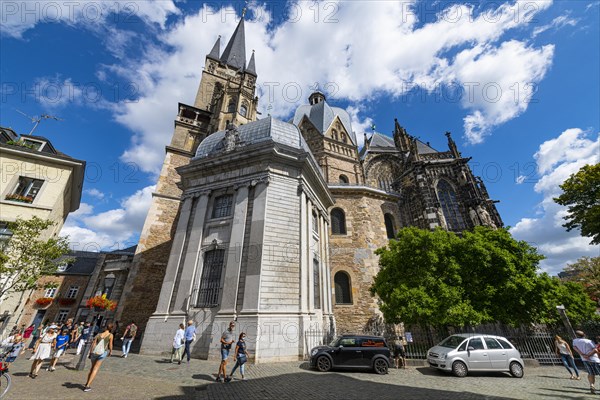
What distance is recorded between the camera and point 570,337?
12000 mm

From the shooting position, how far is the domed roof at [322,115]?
30.1m

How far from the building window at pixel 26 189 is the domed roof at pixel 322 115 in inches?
934

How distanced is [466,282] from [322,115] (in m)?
24.8

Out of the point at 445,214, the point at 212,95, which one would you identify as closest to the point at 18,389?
the point at 445,214

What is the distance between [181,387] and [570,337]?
17472 millimetres

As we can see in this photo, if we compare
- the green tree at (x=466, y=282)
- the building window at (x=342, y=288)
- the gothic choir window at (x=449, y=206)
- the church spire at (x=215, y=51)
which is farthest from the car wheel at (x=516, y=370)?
the church spire at (x=215, y=51)

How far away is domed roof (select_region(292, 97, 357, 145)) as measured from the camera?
30062mm

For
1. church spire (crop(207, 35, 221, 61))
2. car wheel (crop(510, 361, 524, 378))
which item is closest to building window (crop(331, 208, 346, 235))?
car wheel (crop(510, 361, 524, 378))

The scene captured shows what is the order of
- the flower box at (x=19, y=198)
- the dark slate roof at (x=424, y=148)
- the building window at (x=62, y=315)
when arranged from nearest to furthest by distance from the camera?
the flower box at (x=19, y=198) → the building window at (x=62, y=315) → the dark slate roof at (x=424, y=148)

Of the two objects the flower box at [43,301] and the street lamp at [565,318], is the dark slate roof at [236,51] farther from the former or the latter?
the street lamp at [565,318]

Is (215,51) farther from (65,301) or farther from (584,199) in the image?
(584,199)

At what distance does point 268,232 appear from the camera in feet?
37.3

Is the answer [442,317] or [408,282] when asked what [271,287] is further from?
[442,317]

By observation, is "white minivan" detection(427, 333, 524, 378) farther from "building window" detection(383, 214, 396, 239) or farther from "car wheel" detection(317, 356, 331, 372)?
"building window" detection(383, 214, 396, 239)
